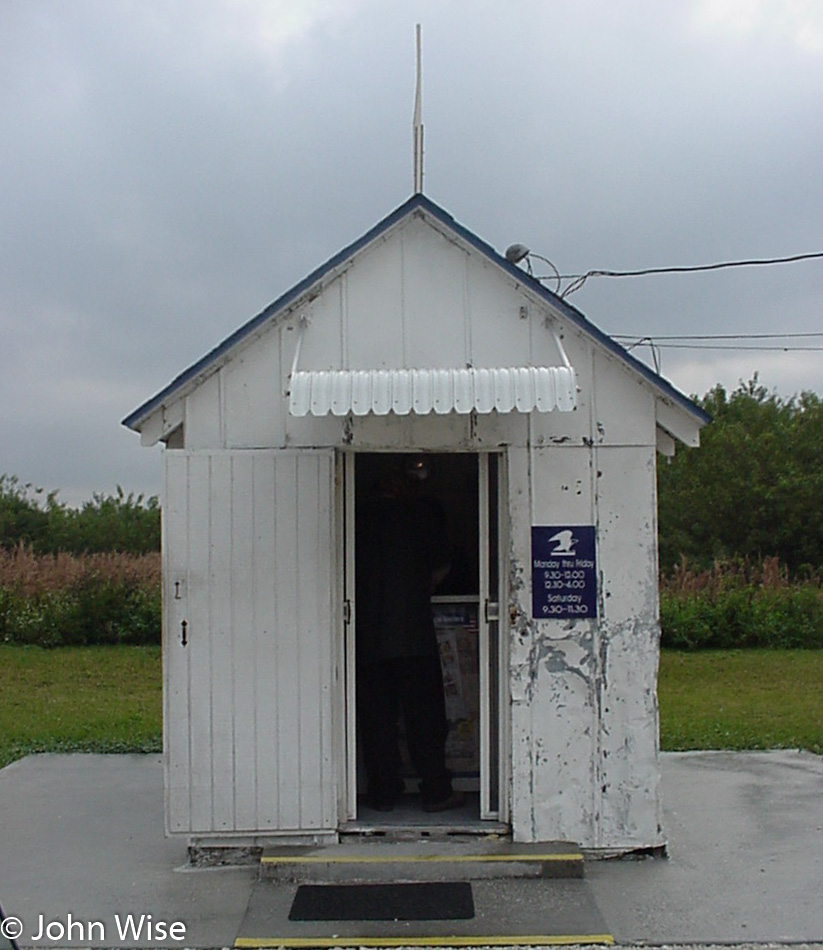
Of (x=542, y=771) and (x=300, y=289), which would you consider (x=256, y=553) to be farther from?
(x=542, y=771)

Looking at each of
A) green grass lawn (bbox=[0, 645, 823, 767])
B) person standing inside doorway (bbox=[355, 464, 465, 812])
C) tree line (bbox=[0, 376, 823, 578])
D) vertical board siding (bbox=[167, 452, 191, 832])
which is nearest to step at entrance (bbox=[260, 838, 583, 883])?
vertical board siding (bbox=[167, 452, 191, 832])

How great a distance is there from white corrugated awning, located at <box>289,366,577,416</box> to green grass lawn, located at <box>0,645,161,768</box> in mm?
5455

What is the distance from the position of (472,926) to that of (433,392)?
252cm

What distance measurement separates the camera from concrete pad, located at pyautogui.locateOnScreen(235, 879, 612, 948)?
5281mm

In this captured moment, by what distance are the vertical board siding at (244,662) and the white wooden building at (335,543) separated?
11 millimetres

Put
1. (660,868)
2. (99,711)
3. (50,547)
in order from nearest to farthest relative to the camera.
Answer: (660,868) → (99,711) → (50,547)

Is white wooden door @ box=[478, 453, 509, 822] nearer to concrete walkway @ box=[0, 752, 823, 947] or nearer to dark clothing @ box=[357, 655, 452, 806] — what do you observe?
dark clothing @ box=[357, 655, 452, 806]

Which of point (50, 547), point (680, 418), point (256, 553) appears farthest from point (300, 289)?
point (50, 547)

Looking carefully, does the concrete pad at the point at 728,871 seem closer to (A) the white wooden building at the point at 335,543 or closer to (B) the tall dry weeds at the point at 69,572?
(A) the white wooden building at the point at 335,543

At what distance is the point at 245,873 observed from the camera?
6.26 meters

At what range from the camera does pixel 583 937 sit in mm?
5309

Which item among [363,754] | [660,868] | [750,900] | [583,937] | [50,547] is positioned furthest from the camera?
[50,547]

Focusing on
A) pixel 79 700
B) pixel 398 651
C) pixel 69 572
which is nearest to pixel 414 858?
pixel 398 651

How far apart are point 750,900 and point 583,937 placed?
3.30 ft
